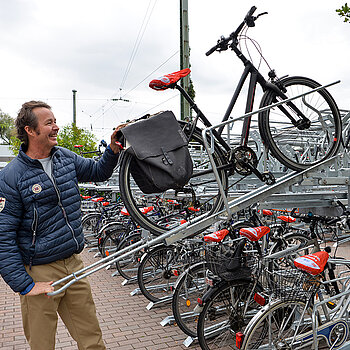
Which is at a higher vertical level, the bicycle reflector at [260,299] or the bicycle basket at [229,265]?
the bicycle basket at [229,265]

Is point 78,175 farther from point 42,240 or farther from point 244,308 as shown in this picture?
point 244,308

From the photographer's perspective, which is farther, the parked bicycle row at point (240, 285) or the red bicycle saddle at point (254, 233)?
the red bicycle saddle at point (254, 233)

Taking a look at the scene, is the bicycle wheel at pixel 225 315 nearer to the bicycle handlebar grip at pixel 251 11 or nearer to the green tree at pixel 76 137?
the bicycle handlebar grip at pixel 251 11

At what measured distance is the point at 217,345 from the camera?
13.1ft

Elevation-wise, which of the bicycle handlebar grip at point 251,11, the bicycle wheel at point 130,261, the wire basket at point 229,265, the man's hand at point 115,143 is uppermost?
the bicycle handlebar grip at point 251,11

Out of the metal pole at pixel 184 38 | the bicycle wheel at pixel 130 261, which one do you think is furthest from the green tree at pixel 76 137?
the bicycle wheel at pixel 130 261

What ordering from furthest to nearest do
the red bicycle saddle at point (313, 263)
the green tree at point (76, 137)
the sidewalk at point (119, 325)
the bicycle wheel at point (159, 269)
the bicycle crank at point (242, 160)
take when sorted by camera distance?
the green tree at point (76, 137)
the bicycle wheel at point (159, 269)
the sidewalk at point (119, 325)
the red bicycle saddle at point (313, 263)
the bicycle crank at point (242, 160)

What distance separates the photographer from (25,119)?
2.39m

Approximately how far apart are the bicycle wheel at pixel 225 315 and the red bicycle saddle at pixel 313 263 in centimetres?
89

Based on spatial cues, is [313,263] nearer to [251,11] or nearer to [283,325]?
[283,325]

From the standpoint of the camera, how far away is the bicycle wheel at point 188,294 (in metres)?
4.32

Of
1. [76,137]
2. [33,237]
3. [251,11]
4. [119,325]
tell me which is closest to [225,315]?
[119,325]

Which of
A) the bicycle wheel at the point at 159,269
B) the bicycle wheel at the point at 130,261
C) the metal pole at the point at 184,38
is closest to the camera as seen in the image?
the bicycle wheel at the point at 159,269

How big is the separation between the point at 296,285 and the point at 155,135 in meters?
1.71
